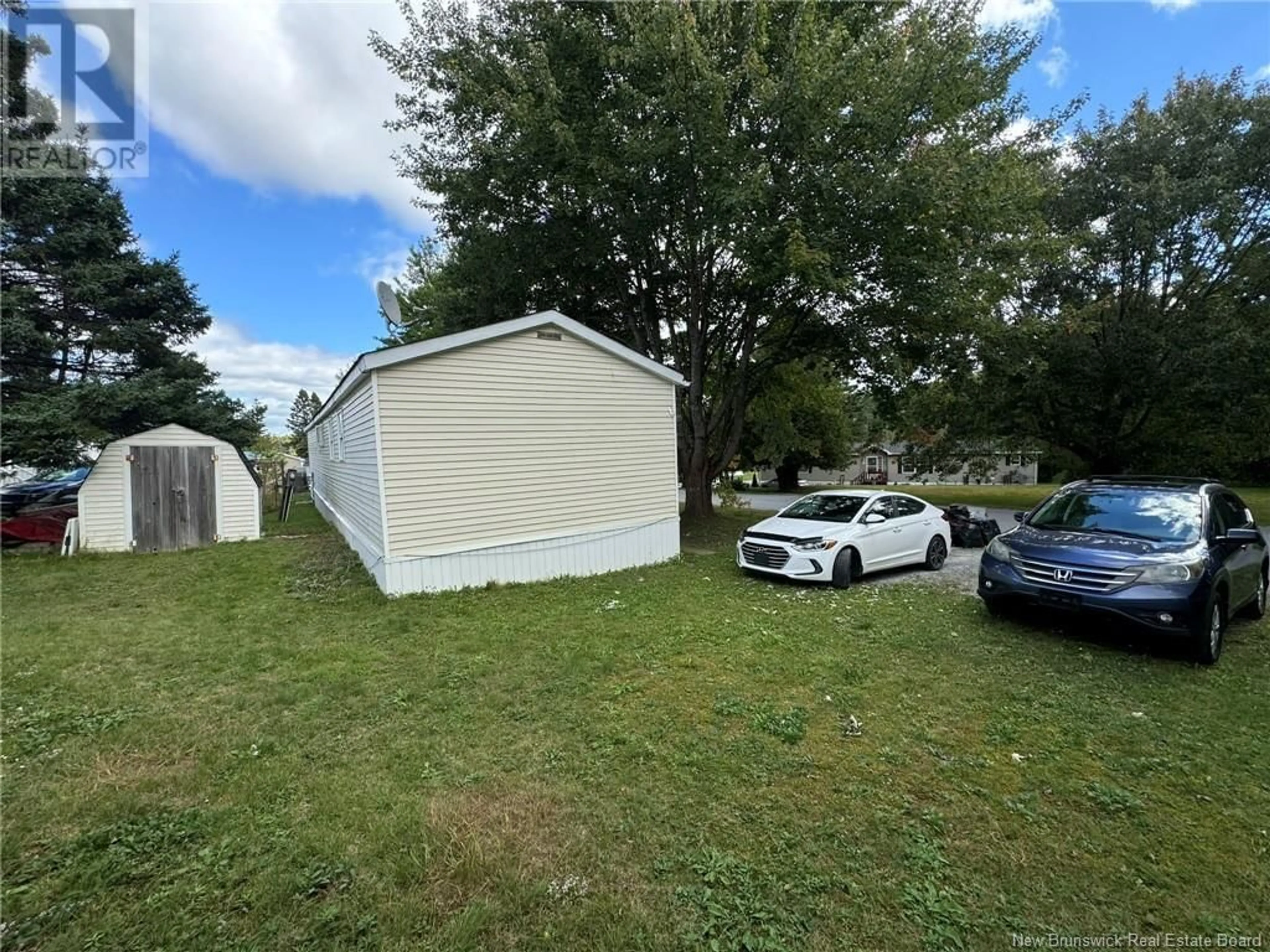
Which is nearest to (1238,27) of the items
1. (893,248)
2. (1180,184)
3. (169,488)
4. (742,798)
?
(893,248)

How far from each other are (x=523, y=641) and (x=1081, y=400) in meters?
20.7

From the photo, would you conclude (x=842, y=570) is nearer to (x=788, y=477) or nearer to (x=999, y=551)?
(x=999, y=551)

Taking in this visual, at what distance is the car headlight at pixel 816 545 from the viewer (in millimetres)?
7723

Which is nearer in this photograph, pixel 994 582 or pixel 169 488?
pixel 994 582

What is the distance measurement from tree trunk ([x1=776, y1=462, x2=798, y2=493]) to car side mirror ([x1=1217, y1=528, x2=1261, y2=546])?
23.4 metres

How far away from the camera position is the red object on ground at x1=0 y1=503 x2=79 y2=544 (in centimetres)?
1034

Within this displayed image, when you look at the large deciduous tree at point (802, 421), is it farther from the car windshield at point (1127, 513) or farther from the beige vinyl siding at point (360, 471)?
the beige vinyl siding at point (360, 471)

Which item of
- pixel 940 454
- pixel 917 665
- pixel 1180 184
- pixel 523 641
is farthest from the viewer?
pixel 940 454

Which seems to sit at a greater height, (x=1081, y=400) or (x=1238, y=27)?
(x=1238, y=27)

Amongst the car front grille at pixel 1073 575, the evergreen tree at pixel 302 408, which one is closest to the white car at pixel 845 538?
the car front grille at pixel 1073 575

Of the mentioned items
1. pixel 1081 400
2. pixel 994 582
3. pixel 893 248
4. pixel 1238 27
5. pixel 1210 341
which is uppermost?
pixel 1238 27

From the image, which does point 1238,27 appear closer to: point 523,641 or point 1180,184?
point 1180,184

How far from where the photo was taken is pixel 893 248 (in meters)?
10.3

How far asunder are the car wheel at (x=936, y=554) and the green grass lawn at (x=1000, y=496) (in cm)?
1067
